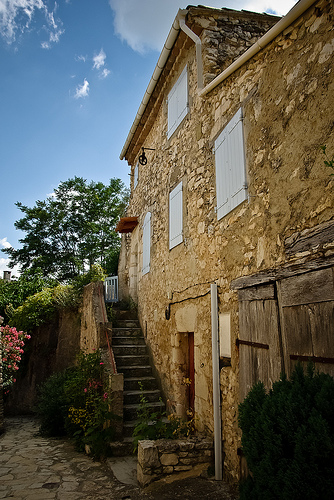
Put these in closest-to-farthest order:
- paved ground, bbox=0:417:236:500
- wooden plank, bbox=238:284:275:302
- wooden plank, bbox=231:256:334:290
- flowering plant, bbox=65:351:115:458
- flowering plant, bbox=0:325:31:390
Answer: wooden plank, bbox=231:256:334:290 < wooden plank, bbox=238:284:275:302 < paved ground, bbox=0:417:236:500 < flowering plant, bbox=65:351:115:458 < flowering plant, bbox=0:325:31:390

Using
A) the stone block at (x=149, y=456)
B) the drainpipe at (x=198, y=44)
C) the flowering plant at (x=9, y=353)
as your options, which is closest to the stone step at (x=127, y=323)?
the flowering plant at (x=9, y=353)

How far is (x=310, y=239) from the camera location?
2838 mm

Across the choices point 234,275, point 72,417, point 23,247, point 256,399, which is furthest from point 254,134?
point 23,247

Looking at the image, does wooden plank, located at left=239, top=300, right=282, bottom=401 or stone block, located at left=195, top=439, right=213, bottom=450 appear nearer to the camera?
wooden plank, located at left=239, top=300, right=282, bottom=401

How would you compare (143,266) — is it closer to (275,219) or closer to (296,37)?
(275,219)

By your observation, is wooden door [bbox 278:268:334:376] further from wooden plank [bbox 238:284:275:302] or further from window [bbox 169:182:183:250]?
window [bbox 169:182:183:250]

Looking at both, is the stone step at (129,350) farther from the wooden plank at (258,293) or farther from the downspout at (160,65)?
the downspout at (160,65)

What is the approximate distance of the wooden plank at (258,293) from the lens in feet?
10.8

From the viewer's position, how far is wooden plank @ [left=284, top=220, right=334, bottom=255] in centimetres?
264

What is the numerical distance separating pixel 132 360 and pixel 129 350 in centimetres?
29

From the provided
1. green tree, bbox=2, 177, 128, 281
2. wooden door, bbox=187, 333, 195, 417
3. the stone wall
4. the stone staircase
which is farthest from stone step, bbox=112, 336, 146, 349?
green tree, bbox=2, 177, 128, 281

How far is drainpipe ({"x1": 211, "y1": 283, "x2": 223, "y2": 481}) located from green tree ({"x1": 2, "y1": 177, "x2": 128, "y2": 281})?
13403 millimetres

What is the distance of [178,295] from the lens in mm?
5875

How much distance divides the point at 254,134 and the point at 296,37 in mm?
950
